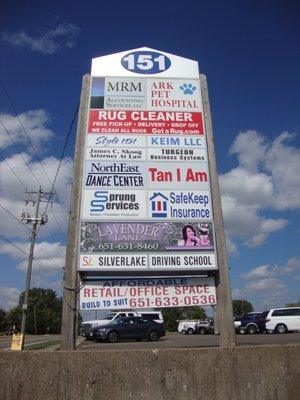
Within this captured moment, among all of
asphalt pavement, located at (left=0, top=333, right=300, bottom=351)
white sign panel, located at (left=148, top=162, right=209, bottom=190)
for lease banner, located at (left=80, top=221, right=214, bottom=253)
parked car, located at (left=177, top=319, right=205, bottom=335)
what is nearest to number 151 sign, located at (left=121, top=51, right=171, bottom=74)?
white sign panel, located at (left=148, top=162, right=209, bottom=190)

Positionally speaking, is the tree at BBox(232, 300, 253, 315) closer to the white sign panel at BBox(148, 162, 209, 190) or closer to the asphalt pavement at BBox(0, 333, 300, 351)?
the asphalt pavement at BBox(0, 333, 300, 351)

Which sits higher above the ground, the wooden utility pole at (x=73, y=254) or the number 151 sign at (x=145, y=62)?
the number 151 sign at (x=145, y=62)

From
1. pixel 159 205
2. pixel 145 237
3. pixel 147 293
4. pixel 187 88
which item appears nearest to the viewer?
pixel 147 293

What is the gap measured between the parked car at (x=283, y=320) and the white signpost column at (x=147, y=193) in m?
30.8

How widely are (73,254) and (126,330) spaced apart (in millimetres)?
22690

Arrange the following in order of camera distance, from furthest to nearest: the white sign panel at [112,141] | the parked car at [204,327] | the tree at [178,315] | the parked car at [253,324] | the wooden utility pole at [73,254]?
the tree at [178,315]
the parked car at [204,327]
the parked car at [253,324]
the white sign panel at [112,141]
the wooden utility pole at [73,254]

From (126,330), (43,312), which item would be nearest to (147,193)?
(126,330)

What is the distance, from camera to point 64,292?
6.00m

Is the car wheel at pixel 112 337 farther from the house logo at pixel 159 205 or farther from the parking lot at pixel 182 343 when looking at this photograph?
the house logo at pixel 159 205

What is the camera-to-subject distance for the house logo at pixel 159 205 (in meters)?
6.53

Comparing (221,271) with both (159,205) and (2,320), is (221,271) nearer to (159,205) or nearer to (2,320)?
(159,205)

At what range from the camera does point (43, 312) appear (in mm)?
127500

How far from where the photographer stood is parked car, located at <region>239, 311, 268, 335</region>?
1496 inches

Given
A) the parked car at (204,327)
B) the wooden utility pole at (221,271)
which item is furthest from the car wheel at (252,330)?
the wooden utility pole at (221,271)
